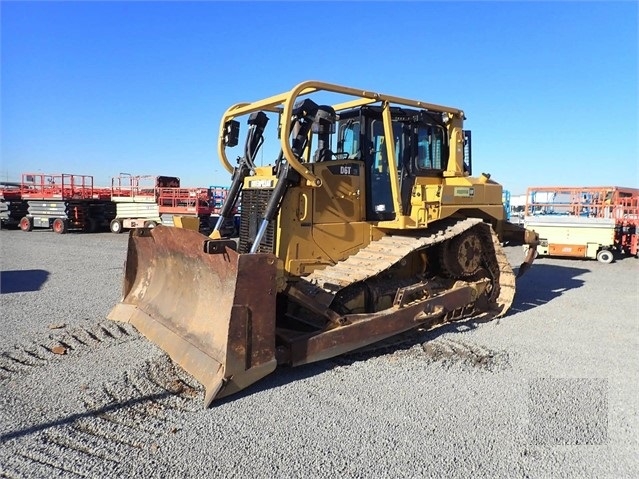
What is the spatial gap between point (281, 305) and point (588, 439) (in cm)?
327

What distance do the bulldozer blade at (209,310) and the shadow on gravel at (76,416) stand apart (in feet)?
1.32

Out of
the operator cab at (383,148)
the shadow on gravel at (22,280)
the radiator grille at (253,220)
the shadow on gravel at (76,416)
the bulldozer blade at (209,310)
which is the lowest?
the shadow on gravel at (76,416)

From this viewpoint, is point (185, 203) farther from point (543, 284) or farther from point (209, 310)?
point (209, 310)

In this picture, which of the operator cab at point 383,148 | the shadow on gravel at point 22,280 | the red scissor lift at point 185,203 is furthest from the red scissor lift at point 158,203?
the operator cab at point 383,148

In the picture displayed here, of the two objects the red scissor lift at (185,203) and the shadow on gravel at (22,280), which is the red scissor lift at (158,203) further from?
the shadow on gravel at (22,280)

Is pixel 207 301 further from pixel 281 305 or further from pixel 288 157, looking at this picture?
pixel 288 157

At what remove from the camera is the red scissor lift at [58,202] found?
75.4 ft

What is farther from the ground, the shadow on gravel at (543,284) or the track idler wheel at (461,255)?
the track idler wheel at (461,255)

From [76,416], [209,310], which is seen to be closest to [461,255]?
[209,310]

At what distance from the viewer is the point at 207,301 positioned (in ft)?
15.6

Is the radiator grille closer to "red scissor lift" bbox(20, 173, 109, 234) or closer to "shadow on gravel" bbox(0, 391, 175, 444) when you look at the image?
"shadow on gravel" bbox(0, 391, 175, 444)

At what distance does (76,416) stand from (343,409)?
210 cm

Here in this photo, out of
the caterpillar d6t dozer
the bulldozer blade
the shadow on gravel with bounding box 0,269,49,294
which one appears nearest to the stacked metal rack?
the caterpillar d6t dozer

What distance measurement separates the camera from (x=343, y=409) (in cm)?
398
